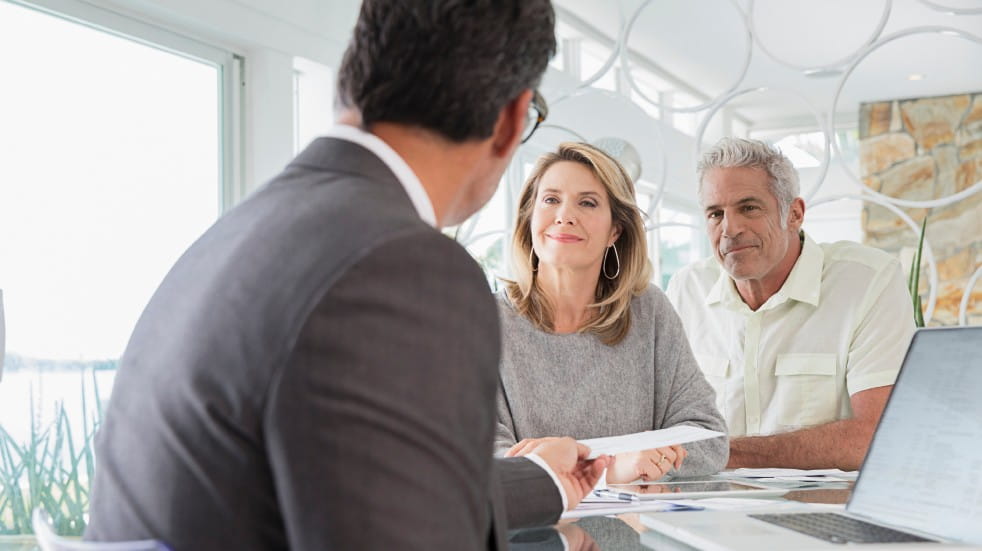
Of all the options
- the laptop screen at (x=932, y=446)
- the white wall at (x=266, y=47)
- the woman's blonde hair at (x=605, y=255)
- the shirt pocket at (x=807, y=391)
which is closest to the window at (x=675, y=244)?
the white wall at (x=266, y=47)

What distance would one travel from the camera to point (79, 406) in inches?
108

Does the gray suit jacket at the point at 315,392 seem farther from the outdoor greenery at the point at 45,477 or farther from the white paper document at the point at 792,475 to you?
the outdoor greenery at the point at 45,477

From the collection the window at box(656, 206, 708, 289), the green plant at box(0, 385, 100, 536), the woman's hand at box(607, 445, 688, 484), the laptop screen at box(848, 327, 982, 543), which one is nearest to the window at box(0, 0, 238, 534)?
the green plant at box(0, 385, 100, 536)

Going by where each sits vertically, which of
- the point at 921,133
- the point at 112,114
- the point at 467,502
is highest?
Answer: the point at 921,133

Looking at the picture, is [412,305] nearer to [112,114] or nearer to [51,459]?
Answer: [51,459]

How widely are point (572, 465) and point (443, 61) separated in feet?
2.36

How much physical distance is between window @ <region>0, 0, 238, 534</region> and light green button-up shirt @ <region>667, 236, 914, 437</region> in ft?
5.64

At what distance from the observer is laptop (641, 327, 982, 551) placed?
1101mm

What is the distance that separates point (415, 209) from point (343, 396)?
22cm

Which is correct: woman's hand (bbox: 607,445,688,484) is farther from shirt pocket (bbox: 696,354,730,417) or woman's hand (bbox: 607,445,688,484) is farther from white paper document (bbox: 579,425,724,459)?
shirt pocket (bbox: 696,354,730,417)

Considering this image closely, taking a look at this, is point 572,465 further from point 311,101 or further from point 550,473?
point 311,101

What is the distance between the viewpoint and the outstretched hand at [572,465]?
4.24 feet

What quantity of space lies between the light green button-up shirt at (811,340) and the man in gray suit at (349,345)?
1.74 m

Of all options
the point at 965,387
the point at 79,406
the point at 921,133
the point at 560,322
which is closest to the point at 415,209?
the point at 965,387
